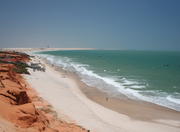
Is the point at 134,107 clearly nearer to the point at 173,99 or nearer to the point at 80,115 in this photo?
the point at 173,99

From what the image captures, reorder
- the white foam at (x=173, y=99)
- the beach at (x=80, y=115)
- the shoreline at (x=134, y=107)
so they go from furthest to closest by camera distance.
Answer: the white foam at (x=173, y=99) < the shoreline at (x=134, y=107) < the beach at (x=80, y=115)

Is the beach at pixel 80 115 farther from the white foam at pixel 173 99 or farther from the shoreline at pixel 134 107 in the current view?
the white foam at pixel 173 99

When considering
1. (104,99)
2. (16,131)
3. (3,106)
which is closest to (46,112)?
(3,106)

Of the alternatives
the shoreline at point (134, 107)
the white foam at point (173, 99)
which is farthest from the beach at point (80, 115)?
the white foam at point (173, 99)

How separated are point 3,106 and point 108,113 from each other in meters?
9.36

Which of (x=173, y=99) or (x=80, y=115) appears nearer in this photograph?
(x=80, y=115)

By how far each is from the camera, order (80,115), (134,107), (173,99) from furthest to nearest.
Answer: (173,99) → (134,107) → (80,115)

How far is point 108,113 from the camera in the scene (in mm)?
16422

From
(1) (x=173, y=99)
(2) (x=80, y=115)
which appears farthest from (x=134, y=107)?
(2) (x=80, y=115)

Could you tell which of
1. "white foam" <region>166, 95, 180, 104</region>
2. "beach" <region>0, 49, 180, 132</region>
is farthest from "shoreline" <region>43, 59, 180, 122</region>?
"white foam" <region>166, 95, 180, 104</region>

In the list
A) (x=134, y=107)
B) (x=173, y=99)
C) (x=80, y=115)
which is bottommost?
(x=134, y=107)

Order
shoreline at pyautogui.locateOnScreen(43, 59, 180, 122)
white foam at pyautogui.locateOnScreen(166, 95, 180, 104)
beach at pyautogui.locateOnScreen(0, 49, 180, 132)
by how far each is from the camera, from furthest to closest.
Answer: white foam at pyautogui.locateOnScreen(166, 95, 180, 104) < shoreline at pyautogui.locateOnScreen(43, 59, 180, 122) < beach at pyautogui.locateOnScreen(0, 49, 180, 132)

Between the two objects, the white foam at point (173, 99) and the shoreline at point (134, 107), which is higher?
the white foam at point (173, 99)

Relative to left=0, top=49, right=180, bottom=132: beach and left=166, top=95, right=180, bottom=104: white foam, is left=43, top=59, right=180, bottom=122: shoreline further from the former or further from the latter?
left=166, top=95, right=180, bottom=104: white foam
